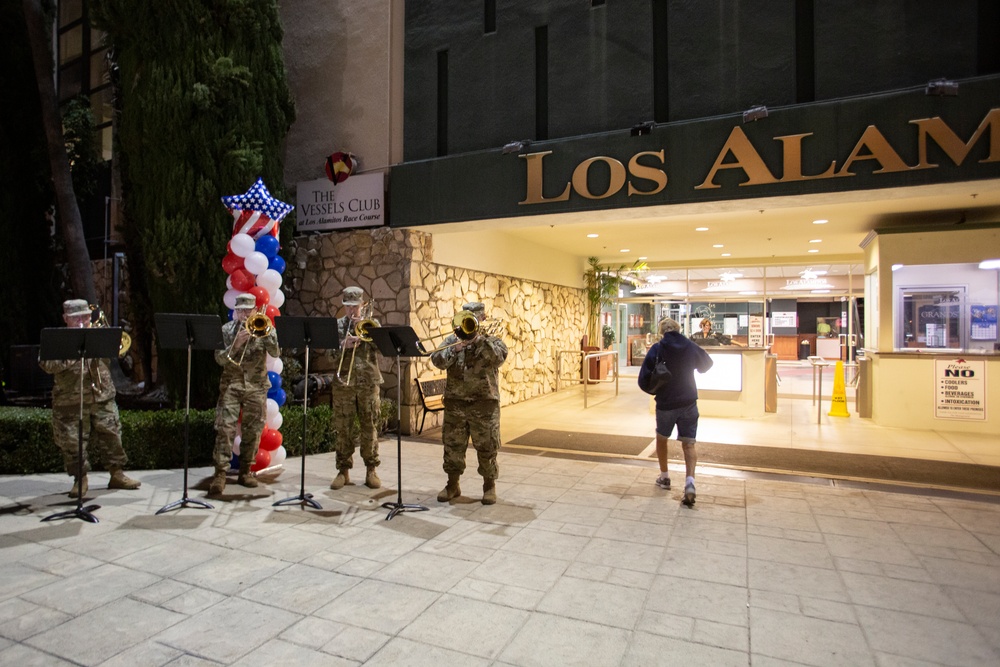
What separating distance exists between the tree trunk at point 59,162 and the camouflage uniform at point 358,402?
6.46m

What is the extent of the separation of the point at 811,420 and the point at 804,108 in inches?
224

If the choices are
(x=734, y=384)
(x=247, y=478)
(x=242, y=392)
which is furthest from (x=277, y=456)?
(x=734, y=384)

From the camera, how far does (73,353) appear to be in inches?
201

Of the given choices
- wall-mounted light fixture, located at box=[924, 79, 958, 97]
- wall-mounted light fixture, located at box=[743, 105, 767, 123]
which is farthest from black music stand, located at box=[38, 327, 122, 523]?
wall-mounted light fixture, located at box=[924, 79, 958, 97]

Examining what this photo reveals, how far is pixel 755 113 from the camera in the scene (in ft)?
22.9

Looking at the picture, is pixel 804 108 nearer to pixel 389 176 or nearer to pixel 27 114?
pixel 389 176

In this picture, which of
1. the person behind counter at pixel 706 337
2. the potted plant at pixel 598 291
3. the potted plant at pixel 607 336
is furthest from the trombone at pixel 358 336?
the potted plant at pixel 607 336

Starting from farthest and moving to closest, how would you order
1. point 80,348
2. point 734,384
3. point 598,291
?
point 598,291
point 734,384
point 80,348

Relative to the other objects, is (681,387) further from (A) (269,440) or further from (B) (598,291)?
(B) (598,291)

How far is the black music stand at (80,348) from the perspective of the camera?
502 centimetres

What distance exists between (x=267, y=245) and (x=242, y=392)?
1895 millimetres

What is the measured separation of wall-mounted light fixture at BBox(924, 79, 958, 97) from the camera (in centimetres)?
625

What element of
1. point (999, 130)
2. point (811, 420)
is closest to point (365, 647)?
point (999, 130)

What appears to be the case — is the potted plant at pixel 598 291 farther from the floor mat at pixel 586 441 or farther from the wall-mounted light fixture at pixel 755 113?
the wall-mounted light fixture at pixel 755 113
